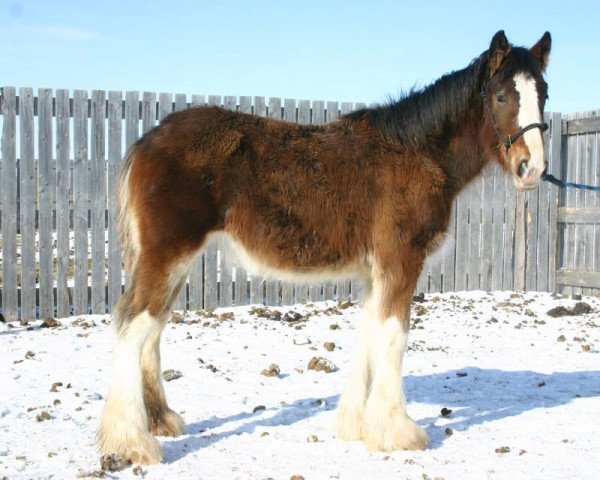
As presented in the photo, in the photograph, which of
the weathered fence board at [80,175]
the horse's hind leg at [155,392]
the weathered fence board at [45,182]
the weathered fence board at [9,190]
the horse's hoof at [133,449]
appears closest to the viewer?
the horse's hoof at [133,449]

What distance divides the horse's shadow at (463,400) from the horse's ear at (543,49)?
2.88 m

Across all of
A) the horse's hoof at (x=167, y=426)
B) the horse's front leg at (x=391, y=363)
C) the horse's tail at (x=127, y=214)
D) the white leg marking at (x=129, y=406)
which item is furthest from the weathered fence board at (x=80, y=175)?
the horse's front leg at (x=391, y=363)

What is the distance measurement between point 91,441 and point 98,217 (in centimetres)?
494

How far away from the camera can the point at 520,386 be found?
5949 millimetres

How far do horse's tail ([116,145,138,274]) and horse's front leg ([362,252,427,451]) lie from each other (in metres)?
1.79

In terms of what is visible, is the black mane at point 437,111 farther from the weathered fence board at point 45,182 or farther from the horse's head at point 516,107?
the weathered fence board at point 45,182

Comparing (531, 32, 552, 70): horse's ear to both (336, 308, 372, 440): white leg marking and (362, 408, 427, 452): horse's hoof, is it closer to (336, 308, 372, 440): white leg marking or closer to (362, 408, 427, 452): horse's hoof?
(336, 308, 372, 440): white leg marking

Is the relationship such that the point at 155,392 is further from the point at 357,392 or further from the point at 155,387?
the point at 357,392

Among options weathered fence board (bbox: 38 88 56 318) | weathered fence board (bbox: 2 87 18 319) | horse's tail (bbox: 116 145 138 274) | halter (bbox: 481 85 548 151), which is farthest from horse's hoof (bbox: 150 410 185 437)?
weathered fence board (bbox: 2 87 18 319)

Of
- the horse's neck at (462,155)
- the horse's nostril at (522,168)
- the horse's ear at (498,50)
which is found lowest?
the horse's nostril at (522,168)

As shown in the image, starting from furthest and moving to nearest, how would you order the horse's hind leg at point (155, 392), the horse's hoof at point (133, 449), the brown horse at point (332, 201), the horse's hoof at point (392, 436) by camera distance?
the horse's hind leg at point (155, 392), the horse's hoof at point (392, 436), the brown horse at point (332, 201), the horse's hoof at point (133, 449)

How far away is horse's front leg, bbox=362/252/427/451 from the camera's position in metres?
4.37

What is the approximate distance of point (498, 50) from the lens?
4.41m

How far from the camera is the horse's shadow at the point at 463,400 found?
4703mm
